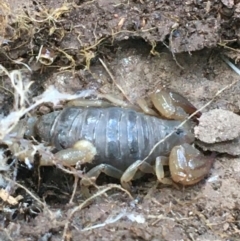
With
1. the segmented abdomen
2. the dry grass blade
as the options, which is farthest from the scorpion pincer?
the dry grass blade

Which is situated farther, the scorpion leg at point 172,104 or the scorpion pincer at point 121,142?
the scorpion leg at point 172,104

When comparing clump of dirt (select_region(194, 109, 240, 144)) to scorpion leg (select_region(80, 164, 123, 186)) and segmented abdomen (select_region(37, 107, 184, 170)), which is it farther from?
scorpion leg (select_region(80, 164, 123, 186))

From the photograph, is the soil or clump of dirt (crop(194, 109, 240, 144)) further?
clump of dirt (crop(194, 109, 240, 144))

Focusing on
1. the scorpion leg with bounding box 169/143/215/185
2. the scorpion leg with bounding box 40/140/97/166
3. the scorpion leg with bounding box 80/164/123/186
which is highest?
the scorpion leg with bounding box 40/140/97/166

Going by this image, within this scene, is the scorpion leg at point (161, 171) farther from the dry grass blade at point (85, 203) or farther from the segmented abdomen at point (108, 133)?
the dry grass blade at point (85, 203)

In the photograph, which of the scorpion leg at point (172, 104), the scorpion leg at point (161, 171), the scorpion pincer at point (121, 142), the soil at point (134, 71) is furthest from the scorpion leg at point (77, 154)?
the scorpion leg at point (172, 104)

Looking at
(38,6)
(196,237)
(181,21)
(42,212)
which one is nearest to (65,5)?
(38,6)
